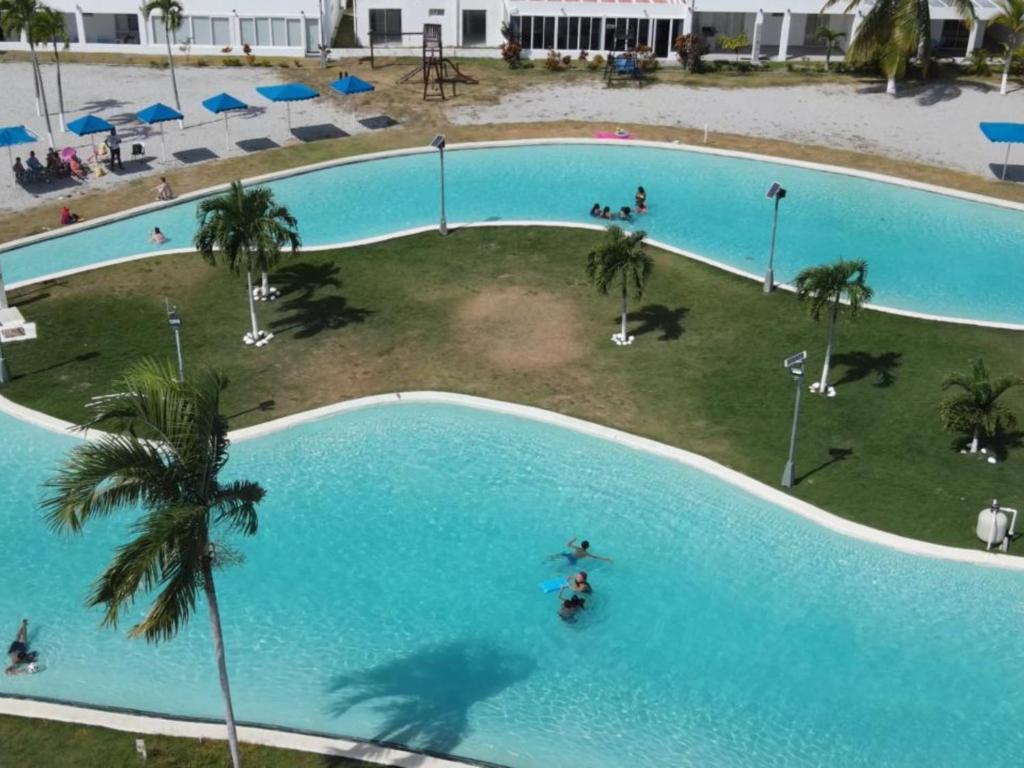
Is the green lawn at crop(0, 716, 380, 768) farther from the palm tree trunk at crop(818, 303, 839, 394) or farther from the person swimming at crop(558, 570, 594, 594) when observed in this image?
the palm tree trunk at crop(818, 303, 839, 394)

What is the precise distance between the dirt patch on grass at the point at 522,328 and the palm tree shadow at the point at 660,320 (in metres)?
1.95

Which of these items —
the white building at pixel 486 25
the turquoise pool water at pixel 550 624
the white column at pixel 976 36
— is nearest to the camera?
the turquoise pool water at pixel 550 624

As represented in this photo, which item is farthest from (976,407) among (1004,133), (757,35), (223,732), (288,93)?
(757,35)

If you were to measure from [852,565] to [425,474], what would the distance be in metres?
11.3

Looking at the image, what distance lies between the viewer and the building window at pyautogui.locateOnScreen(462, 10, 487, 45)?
6756cm

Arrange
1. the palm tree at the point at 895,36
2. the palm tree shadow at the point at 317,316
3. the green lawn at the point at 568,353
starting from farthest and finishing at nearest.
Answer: the palm tree at the point at 895,36, the palm tree shadow at the point at 317,316, the green lawn at the point at 568,353

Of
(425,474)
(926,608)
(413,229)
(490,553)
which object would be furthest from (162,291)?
(926,608)

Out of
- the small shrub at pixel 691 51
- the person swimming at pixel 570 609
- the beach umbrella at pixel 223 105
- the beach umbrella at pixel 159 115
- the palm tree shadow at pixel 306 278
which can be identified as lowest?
the person swimming at pixel 570 609

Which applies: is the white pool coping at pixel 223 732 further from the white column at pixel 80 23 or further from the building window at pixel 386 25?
the white column at pixel 80 23

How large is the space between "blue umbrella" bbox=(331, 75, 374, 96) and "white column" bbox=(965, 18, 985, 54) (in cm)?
3268

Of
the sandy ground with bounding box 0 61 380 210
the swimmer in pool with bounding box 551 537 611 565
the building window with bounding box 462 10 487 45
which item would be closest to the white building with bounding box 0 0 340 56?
the sandy ground with bounding box 0 61 380 210

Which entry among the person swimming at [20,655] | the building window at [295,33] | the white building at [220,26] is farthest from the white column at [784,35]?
the person swimming at [20,655]

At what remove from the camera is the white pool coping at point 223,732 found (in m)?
22.2

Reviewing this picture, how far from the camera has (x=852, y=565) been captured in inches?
1109
